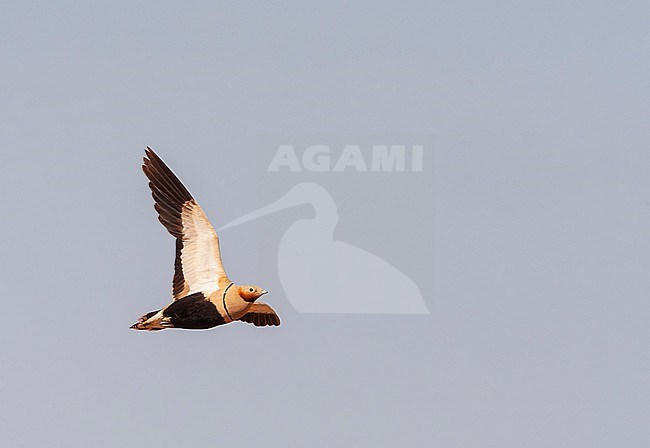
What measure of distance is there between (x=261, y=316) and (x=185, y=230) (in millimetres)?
746

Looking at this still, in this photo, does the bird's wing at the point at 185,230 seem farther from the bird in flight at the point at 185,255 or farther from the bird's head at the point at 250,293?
the bird's head at the point at 250,293

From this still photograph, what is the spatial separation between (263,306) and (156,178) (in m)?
1.06

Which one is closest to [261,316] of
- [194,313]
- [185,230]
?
[194,313]

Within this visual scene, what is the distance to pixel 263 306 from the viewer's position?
752cm

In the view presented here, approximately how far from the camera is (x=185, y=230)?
747 cm

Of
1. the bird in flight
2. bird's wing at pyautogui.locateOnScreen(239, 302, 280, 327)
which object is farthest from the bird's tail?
bird's wing at pyautogui.locateOnScreen(239, 302, 280, 327)

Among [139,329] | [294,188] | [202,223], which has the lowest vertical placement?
[139,329]

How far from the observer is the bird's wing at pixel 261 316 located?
296 inches

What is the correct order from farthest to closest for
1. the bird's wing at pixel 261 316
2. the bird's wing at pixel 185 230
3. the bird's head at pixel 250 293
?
the bird's wing at pixel 261 316, the bird's wing at pixel 185 230, the bird's head at pixel 250 293

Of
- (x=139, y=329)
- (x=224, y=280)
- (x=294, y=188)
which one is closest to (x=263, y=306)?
(x=224, y=280)

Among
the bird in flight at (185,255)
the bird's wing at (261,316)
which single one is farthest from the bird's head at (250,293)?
the bird's wing at (261,316)

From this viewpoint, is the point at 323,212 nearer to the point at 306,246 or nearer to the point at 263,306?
the point at 306,246

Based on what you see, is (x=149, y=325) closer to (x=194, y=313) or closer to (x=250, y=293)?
(x=194, y=313)

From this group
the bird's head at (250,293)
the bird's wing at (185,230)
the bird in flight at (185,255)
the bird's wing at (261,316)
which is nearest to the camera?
the bird's head at (250,293)
